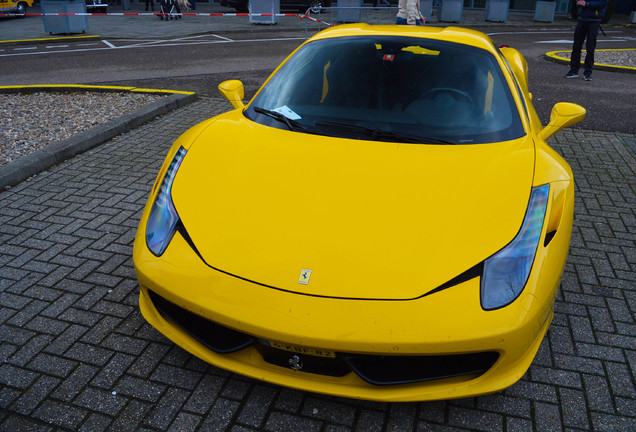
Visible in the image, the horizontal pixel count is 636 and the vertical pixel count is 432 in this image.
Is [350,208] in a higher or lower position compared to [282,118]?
lower

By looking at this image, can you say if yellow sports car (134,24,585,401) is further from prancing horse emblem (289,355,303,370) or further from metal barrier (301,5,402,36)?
metal barrier (301,5,402,36)

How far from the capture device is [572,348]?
2.70 metres

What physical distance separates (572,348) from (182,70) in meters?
8.92

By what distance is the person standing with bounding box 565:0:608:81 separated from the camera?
9.24m

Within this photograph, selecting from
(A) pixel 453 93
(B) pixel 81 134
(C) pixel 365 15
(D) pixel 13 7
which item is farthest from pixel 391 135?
(D) pixel 13 7

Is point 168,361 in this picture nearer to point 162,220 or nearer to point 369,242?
point 162,220

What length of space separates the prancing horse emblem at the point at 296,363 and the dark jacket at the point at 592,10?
9680 millimetres

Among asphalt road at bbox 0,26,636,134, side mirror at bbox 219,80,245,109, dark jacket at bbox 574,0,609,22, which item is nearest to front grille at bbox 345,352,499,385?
side mirror at bbox 219,80,245,109

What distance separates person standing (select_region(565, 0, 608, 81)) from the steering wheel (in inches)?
299

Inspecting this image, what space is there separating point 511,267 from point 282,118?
163 centimetres

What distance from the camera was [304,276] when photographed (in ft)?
6.92

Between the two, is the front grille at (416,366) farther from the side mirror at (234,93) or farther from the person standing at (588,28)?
the person standing at (588,28)

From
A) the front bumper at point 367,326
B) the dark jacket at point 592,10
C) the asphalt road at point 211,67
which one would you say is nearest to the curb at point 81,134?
the asphalt road at point 211,67

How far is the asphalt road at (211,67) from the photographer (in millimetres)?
8008
